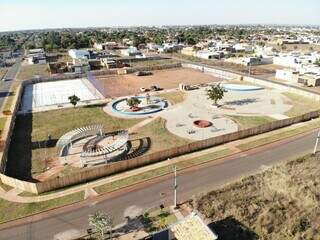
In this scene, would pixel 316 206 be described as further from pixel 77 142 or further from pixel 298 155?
pixel 77 142

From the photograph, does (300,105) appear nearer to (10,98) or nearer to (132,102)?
(132,102)

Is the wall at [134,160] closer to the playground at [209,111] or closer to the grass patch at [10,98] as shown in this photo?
the playground at [209,111]

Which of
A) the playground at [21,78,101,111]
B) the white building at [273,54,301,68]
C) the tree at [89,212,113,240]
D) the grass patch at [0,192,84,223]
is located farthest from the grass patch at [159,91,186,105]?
the white building at [273,54,301,68]

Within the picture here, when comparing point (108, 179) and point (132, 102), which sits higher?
point (132, 102)

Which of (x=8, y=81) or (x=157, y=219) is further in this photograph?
(x=8, y=81)

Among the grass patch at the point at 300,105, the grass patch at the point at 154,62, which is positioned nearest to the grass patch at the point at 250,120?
the grass patch at the point at 300,105

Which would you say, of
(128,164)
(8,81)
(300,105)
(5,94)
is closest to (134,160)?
(128,164)

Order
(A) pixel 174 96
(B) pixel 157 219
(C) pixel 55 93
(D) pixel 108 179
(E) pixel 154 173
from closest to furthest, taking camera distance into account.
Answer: (B) pixel 157 219 → (D) pixel 108 179 → (E) pixel 154 173 → (A) pixel 174 96 → (C) pixel 55 93
